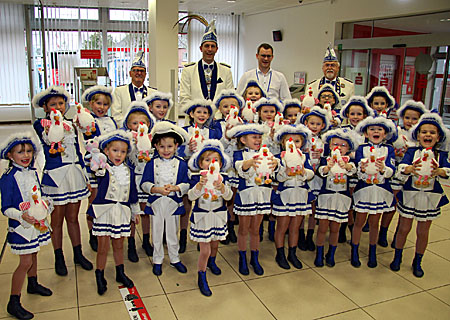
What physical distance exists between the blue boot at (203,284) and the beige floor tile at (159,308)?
0.95ft

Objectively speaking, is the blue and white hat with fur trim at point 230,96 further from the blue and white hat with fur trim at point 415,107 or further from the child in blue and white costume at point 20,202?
the child in blue and white costume at point 20,202

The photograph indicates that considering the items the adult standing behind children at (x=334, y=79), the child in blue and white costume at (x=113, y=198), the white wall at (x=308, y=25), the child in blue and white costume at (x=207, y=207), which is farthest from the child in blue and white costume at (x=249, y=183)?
the white wall at (x=308, y=25)

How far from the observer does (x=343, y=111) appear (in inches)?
161

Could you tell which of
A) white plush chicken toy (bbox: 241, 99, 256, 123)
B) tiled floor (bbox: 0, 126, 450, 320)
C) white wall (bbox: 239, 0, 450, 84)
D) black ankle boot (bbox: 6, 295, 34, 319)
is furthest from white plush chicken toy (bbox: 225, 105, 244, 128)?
white wall (bbox: 239, 0, 450, 84)

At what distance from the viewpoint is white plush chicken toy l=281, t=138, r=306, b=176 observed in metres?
3.15

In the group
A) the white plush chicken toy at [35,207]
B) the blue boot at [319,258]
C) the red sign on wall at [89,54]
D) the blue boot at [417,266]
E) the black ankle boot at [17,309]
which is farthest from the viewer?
the red sign on wall at [89,54]

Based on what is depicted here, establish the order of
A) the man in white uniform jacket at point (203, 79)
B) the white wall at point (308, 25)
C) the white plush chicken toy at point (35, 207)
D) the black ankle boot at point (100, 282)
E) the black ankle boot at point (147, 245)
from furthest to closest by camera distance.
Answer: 1. the white wall at point (308, 25)
2. the man in white uniform jacket at point (203, 79)
3. the black ankle boot at point (147, 245)
4. the black ankle boot at point (100, 282)
5. the white plush chicken toy at point (35, 207)

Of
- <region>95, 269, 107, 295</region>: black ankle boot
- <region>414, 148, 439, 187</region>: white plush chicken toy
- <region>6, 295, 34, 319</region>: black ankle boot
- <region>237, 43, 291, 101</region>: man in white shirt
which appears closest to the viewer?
<region>6, 295, 34, 319</region>: black ankle boot

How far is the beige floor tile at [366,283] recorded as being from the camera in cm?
320

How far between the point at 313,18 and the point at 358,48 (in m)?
1.88

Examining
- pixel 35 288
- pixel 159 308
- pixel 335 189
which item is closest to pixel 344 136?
pixel 335 189

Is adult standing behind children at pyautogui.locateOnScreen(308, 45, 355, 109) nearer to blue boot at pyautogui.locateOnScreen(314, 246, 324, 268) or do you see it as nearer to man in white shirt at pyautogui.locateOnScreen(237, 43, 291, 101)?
man in white shirt at pyautogui.locateOnScreen(237, 43, 291, 101)

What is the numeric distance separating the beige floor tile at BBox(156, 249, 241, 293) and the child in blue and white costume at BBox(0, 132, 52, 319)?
1.04 m

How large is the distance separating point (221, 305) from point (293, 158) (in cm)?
127
